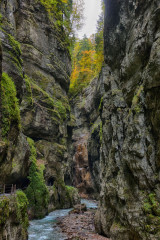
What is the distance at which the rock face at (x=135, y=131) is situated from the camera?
9.06 m

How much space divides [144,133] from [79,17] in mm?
37951

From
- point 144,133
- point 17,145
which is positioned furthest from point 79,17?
point 144,133

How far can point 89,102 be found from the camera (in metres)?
44.5

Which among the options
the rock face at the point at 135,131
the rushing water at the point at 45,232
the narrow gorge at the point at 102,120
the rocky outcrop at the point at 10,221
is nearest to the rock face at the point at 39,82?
the narrow gorge at the point at 102,120

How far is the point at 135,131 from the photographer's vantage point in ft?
34.9

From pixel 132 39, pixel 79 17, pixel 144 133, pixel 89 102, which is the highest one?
pixel 79 17

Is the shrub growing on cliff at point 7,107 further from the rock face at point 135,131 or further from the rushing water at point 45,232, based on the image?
the rushing water at point 45,232

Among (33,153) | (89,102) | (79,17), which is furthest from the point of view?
(89,102)

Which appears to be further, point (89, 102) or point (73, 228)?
point (89, 102)

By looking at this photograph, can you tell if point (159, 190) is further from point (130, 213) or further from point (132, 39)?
point (132, 39)

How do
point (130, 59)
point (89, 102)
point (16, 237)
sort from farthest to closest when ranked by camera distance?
point (89, 102), point (130, 59), point (16, 237)

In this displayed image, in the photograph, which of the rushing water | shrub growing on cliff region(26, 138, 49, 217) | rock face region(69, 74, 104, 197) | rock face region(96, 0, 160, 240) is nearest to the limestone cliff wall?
shrub growing on cliff region(26, 138, 49, 217)

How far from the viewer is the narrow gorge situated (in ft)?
31.2

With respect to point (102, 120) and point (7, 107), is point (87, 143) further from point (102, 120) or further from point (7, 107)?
point (7, 107)
